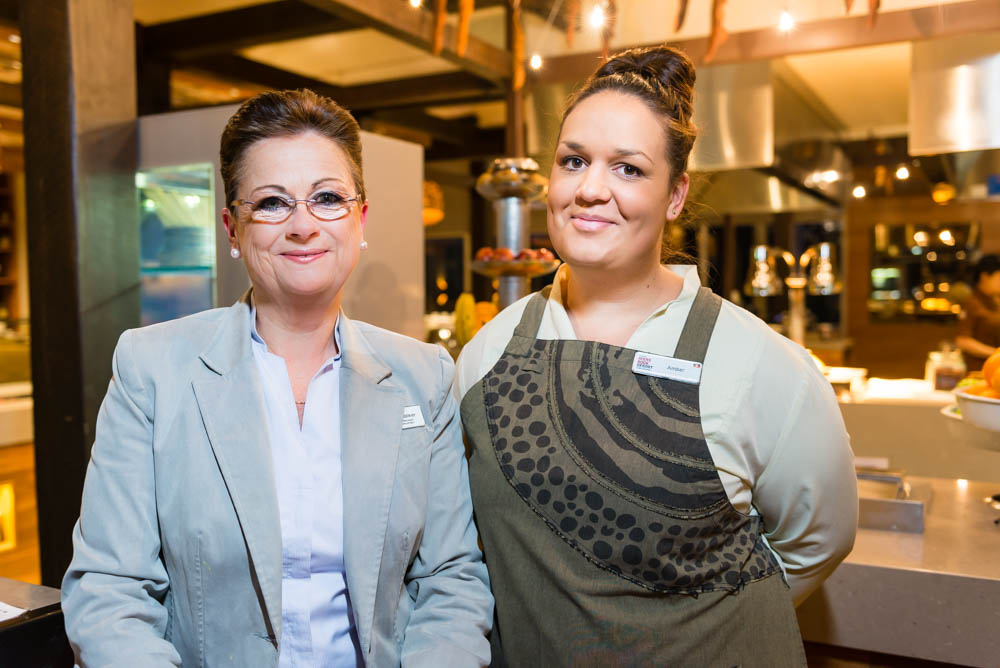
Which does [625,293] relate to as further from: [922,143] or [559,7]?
[559,7]

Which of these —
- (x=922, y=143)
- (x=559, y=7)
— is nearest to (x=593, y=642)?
(x=922, y=143)

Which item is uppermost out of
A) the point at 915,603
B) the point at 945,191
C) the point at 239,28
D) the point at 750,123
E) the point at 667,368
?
the point at 239,28

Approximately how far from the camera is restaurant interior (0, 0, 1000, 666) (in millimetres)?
1767

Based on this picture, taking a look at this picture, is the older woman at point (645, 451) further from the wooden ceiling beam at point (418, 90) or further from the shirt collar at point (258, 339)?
the wooden ceiling beam at point (418, 90)

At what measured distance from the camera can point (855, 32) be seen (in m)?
3.91

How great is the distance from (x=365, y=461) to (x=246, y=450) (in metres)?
0.18

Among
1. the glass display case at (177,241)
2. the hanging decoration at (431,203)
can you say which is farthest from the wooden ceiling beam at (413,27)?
the hanging decoration at (431,203)

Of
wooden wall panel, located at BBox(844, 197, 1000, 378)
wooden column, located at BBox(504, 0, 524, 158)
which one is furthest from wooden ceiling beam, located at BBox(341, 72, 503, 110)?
wooden wall panel, located at BBox(844, 197, 1000, 378)

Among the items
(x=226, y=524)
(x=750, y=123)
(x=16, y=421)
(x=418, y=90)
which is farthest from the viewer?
(x=418, y=90)

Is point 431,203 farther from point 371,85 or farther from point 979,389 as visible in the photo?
point 979,389

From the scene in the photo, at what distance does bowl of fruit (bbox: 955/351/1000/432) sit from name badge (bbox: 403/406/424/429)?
3.99 feet

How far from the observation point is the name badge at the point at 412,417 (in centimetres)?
135

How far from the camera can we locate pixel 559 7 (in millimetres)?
4648

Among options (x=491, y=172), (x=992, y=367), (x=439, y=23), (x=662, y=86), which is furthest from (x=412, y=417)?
(x=439, y=23)
